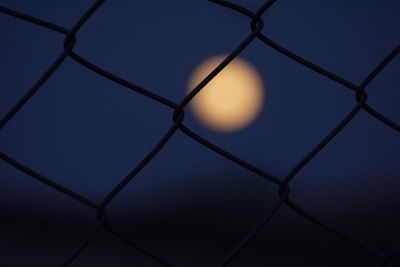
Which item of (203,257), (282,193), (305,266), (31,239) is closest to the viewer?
(282,193)

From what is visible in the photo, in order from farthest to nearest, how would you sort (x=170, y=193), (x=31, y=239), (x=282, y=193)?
(x=170, y=193) < (x=31, y=239) < (x=282, y=193)

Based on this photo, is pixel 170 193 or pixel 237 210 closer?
pixel 237 210

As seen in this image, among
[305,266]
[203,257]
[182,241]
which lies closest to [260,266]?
[305,266]

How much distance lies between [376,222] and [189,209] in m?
3.00

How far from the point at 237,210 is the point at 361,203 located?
1946mm

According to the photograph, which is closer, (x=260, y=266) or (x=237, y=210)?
(x=260, y=266)

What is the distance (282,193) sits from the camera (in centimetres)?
73

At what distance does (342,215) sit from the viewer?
9.89m

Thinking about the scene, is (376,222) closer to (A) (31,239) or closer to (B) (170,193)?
(B) (170,193)

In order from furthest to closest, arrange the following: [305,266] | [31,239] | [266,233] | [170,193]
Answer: [170,193] → [266,233] → [31,239] → [305,266]

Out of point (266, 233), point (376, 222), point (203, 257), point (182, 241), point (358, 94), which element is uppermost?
point (376, 222)

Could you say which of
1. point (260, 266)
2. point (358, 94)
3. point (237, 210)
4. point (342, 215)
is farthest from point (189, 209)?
point (358, 94)

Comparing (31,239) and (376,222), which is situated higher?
(376,222)

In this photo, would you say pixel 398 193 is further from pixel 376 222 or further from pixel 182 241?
pixel 182 241
